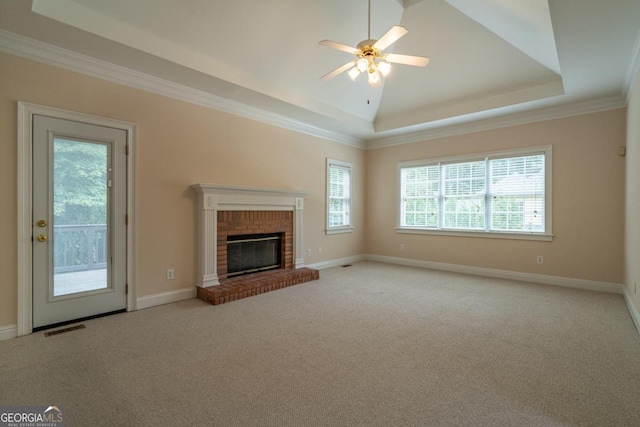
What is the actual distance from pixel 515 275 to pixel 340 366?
4.28m

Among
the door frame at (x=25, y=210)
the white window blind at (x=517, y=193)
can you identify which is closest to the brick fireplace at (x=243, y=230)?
the door frame at (x=25, y=210)

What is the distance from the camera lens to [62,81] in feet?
10.3

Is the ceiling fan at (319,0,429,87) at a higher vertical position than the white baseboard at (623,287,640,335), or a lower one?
higher

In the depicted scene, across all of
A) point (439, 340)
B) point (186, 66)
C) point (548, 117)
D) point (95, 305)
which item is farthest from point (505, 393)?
point (548, 117)

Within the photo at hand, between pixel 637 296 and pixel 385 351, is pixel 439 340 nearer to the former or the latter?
pixel 385 351

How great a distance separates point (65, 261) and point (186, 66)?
2487 mm

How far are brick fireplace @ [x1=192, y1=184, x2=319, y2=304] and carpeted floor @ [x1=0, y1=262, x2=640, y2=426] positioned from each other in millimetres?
382

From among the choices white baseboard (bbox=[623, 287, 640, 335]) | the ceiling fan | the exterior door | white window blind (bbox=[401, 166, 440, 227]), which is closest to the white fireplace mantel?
the exterior door

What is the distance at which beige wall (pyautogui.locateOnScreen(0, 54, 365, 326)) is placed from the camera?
2.85 metres

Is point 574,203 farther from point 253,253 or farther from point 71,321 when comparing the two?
point 71,321

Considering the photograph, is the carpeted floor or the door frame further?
the door frame

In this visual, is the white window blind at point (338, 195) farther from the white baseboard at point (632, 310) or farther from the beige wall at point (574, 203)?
the white baseboard at point (632, 310)

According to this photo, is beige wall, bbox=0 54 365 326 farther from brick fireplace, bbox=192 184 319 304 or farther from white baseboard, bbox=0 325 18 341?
brick fireplace, bbox=192 184 319 304

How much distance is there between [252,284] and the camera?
4.28m
